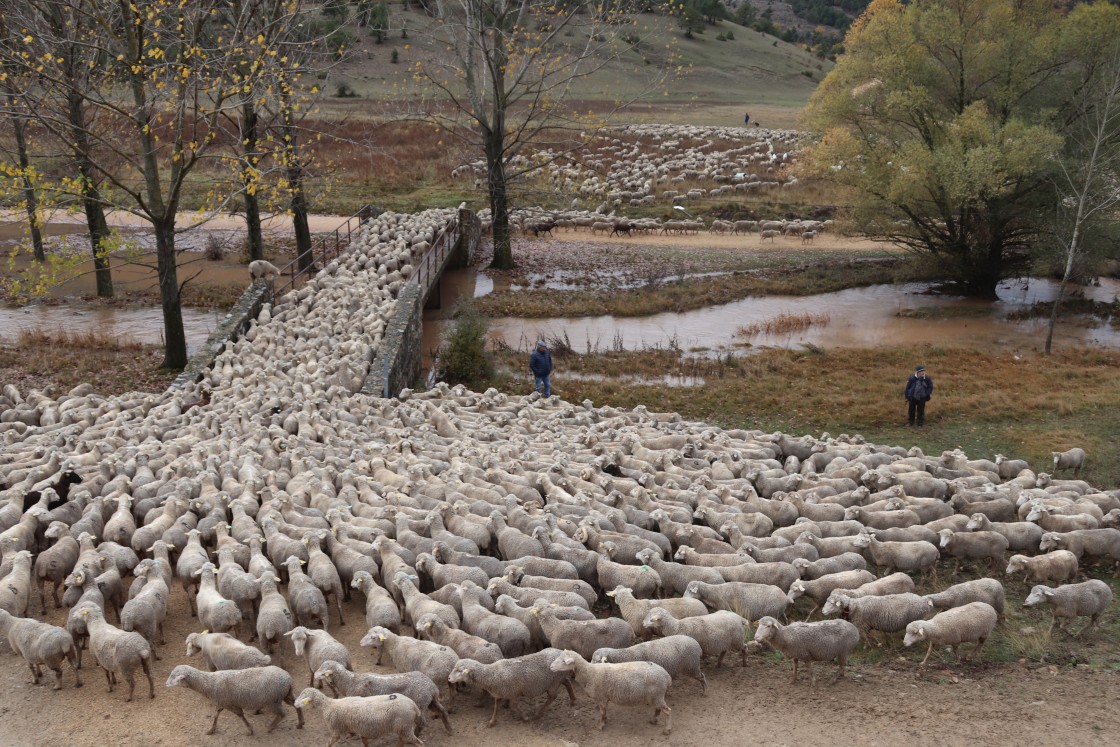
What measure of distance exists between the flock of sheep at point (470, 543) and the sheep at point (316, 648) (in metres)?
0.03

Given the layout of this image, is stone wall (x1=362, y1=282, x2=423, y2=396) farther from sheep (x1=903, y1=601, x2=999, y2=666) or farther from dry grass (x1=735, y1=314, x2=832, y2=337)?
sheep (x1=903, y1=601, x2=999, y2=666)

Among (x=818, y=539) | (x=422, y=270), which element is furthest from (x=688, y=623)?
(x=422, y=270)

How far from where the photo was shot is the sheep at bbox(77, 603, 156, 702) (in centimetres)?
887

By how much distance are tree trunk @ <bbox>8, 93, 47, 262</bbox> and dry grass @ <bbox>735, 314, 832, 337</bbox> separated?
60.7 ft

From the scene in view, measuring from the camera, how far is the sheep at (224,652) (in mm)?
8883

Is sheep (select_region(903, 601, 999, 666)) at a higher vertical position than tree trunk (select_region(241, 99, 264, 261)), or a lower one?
lower

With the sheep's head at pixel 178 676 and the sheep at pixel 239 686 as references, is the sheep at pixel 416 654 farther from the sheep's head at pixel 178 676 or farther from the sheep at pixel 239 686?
the sheep's head at pixel 178 676

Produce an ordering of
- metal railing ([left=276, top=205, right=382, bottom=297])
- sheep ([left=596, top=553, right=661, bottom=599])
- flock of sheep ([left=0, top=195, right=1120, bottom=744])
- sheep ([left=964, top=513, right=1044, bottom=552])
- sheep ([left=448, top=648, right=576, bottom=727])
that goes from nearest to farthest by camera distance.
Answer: sheep ([left=448, top=648, right=576, bottom=727])
flock of sheep ([left=0, top=195, right=1120, bottom=744])
sheep ([left=596, top=553, right=661, bottom=599])
sheep ([left=964, top=513, right=1044, bottom=552])
metal railing ([left=276, top=205, right=382, bottom=297])

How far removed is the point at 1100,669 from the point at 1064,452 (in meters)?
8.06

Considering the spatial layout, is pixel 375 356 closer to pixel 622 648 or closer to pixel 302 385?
pixel 302 385

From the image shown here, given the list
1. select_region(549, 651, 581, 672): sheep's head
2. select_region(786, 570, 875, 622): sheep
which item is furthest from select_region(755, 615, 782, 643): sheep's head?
select_region(549, 651, 581, 672): sheep's head

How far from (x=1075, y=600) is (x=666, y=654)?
198 inches

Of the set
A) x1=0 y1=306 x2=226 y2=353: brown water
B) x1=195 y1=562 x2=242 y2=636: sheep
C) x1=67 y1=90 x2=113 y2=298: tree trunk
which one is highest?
x1=67 y1=90 x2=113 y2=298: tree trunk

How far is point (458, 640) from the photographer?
9234 mm
